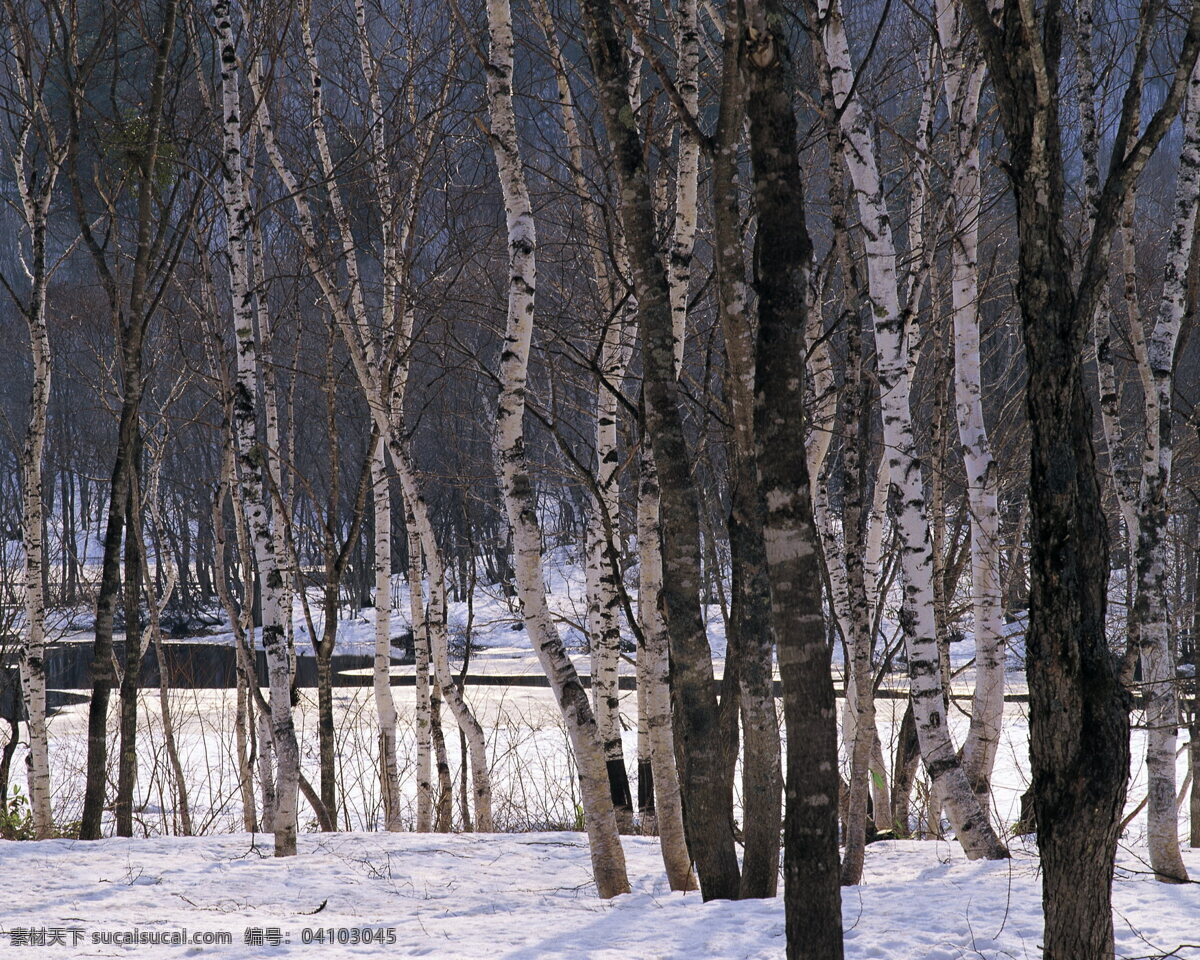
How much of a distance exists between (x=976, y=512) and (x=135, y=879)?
5.77 m

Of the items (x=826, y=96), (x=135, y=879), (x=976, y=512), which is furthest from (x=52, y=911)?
(x=826, y=96)

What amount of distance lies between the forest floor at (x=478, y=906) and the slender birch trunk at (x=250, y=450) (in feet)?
2.05

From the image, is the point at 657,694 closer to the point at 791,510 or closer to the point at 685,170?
the point at 791,510

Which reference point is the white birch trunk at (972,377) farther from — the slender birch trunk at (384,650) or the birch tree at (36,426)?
the birch tree at (36,426)

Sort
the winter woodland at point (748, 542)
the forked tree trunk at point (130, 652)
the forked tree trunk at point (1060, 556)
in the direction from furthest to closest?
the forked tree trunk at point (130, 652) → the winter woodland at point (748, 542) → the forked tree trunk at point (1060, 556)

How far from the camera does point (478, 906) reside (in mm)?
5414

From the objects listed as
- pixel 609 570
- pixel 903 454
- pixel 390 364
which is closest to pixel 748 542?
pixel 903 454

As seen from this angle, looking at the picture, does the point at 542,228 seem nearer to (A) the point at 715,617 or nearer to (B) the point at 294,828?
(B) the point at 294,828

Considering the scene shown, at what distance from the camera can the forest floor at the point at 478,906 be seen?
4.17m

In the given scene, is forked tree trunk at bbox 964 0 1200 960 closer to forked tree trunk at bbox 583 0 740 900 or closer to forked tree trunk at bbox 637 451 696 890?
forked tree trunk at bbox 583 0 740 900

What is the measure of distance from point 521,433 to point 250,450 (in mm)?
2361

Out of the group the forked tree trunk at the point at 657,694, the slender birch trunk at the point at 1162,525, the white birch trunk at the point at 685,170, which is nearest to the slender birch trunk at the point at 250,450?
the forked tree trunk at the point at 657,694

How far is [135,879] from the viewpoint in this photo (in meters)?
5.95

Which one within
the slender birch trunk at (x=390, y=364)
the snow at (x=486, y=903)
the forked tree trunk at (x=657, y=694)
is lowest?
the snow at (x=486, y=903)
